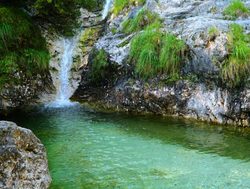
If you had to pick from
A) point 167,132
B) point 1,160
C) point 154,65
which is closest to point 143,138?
point 167,132

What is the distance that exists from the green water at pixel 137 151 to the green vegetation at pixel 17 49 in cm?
154

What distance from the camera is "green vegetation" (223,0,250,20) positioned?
516 inches

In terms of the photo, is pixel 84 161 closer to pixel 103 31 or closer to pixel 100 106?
pixel 100 106

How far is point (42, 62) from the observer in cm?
1412

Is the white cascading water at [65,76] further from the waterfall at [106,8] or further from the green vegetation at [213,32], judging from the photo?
the green vegetation at [213,32]

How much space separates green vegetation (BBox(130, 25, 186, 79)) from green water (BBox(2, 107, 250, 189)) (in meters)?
1.61

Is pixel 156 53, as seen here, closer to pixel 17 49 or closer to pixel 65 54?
pixel 65 54

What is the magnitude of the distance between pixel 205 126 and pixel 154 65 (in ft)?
8.62

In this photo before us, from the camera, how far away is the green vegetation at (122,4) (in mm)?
15624

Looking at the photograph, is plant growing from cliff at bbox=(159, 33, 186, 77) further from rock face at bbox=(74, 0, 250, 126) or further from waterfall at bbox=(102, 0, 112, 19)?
waterfall at bbox=(102, 0, 112, 19)

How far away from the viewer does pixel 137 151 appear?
31.1 feet

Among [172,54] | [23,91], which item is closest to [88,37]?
[23,91]

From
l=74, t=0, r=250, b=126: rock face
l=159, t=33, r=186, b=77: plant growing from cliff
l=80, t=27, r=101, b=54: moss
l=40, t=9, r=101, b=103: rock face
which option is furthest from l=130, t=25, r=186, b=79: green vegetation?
l=80, t=27, r=101, b=54: moss

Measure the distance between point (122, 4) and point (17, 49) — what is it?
4.49 m
